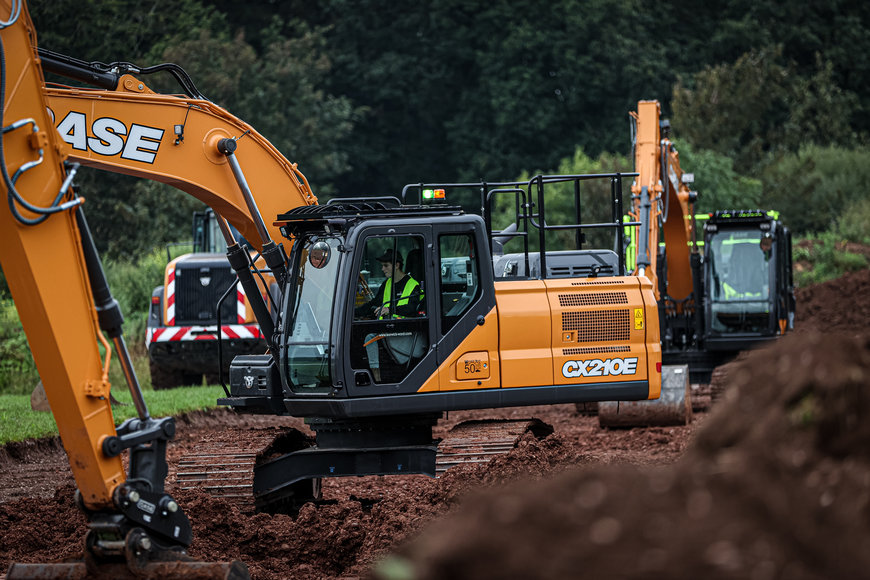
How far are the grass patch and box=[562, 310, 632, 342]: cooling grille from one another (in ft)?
21.9

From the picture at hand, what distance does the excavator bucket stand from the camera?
14484 mm

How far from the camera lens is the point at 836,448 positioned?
398 cm

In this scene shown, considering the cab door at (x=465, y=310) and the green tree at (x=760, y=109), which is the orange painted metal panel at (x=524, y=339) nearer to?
the cab door at (x=465, y=310)

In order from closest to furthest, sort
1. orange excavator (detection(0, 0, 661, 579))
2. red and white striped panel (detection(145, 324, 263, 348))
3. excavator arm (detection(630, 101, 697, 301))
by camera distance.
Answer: orange excavator (detection(0, 0, 661, 579)), excavator arm (detection(630, 101, 697, 301)), red and white striped panel (detection(145, 324, 263, 348))

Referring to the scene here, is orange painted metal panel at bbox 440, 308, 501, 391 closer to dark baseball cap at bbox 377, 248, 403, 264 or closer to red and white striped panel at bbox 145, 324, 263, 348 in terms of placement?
dark baseball cap at bbox 377, 248, 403, 264

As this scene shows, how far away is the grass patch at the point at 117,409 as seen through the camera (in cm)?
1388

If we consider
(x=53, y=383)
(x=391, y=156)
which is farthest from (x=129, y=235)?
(x=53, y=383)

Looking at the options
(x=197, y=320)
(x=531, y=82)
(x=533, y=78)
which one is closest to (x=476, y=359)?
(x=197, y=320)

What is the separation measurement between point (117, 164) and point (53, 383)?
90.7 inches

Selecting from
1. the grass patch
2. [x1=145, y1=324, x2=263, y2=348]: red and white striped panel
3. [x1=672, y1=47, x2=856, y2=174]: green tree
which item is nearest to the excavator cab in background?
[x1=145, y1=324, x2=263, y2=348]: red and white striped panel

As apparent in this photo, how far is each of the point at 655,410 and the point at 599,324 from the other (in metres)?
5.21

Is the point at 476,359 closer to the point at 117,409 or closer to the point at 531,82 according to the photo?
the point at 117,409

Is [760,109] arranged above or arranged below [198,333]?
above

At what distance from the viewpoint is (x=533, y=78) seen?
45.4 metres
